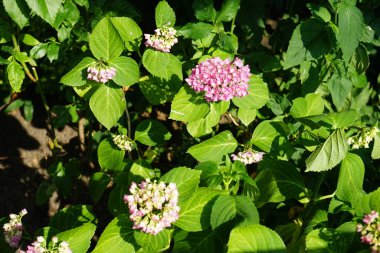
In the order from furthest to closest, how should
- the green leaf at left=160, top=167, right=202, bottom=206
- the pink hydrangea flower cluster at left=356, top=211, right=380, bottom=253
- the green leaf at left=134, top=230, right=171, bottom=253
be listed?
the green leaf at left=160, top=167, right=202, bottom=206, the green leaf at left=134, top=230, right=171, bottom=253, the pink hydrangea flower cluster at left=356, top=211, right=380, bottom=253

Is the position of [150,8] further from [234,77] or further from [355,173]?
[355,173]

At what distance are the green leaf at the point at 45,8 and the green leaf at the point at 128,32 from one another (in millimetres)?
293

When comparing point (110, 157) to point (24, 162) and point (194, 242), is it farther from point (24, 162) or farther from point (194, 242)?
point (24, 162)

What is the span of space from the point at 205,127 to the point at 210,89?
28cm

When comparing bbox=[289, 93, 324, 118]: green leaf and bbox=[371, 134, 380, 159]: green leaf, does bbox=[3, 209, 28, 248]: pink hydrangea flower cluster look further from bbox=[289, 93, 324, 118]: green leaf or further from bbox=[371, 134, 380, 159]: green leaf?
bbox=[371, 134, 380, 159]: green leaf

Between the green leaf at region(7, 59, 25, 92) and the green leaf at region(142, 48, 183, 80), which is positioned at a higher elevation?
the green leaf at region(142, 48, 183, 80)

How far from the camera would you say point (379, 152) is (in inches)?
72.5

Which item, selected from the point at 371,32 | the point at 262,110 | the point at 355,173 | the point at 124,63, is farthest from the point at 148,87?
the point at 371,32

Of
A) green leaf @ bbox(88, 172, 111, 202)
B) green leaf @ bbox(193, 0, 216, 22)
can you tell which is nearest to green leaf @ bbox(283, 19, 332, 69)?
green leaf @ bbox(193, 0, 216, 22)

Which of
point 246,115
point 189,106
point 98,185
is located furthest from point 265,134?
point 98,185

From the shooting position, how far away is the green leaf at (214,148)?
203cm

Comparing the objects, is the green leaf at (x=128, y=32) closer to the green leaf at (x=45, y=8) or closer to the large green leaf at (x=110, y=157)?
the green leaf at (x=45, y=8)

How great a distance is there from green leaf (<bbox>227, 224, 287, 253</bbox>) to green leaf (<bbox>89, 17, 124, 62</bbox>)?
96cm

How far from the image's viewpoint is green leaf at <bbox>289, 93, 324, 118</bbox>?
216 cm
